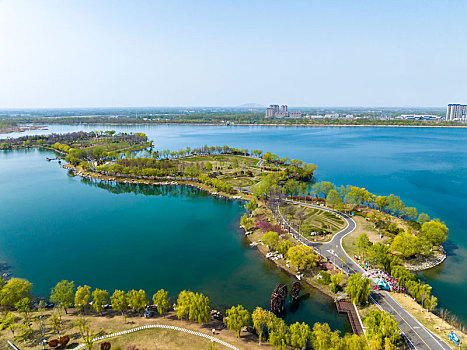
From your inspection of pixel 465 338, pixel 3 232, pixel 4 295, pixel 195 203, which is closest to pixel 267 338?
pixel 465 338

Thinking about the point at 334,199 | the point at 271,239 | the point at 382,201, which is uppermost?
the point at 334,199

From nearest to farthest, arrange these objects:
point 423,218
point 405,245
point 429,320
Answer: point 429,320 → point 405,245 → point 423,218

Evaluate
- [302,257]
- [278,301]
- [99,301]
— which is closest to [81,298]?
[99,301]

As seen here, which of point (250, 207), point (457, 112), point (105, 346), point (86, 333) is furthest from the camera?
point (457, 112)

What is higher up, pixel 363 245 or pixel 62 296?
pixel 363 245

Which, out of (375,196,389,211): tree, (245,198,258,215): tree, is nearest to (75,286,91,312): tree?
(245,198,258,215): tree

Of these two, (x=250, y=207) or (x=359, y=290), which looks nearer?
(x=359, y=290)

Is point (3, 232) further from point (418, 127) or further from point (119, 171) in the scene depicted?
point (418, 127)

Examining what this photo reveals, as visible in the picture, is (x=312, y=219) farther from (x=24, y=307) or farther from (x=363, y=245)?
(x=24, y=307)
